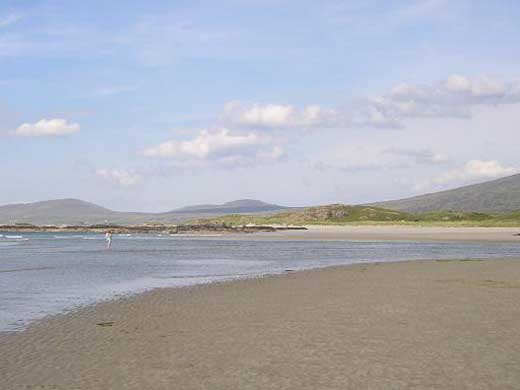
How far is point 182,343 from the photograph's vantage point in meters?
13.9

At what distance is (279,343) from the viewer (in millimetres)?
13703

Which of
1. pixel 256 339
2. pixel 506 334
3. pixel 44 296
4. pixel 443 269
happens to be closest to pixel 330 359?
pixel 256 339

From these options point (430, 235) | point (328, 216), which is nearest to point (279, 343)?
point (430, 235)

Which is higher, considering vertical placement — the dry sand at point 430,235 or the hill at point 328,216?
the hill at point 328,216

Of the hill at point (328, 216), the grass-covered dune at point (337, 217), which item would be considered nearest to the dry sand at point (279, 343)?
the grass-covered dune at point (337, 217)

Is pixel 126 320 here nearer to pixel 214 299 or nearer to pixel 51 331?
pixel 51 331

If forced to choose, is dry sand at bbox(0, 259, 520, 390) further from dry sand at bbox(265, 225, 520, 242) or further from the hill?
the hill

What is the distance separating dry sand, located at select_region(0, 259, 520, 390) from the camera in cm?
1066

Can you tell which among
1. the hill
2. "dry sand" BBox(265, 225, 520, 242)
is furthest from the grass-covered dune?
"dry sand" BBox(265, 225, 520, 242)

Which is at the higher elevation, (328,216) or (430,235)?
(328,216)

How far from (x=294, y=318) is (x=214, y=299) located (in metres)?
5.12

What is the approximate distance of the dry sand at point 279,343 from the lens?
35.0 ft

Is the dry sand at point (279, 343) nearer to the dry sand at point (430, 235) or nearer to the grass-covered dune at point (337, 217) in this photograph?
the dry sand at point (430, 235)

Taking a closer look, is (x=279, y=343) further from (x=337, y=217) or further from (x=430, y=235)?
(x=337, y=217)
